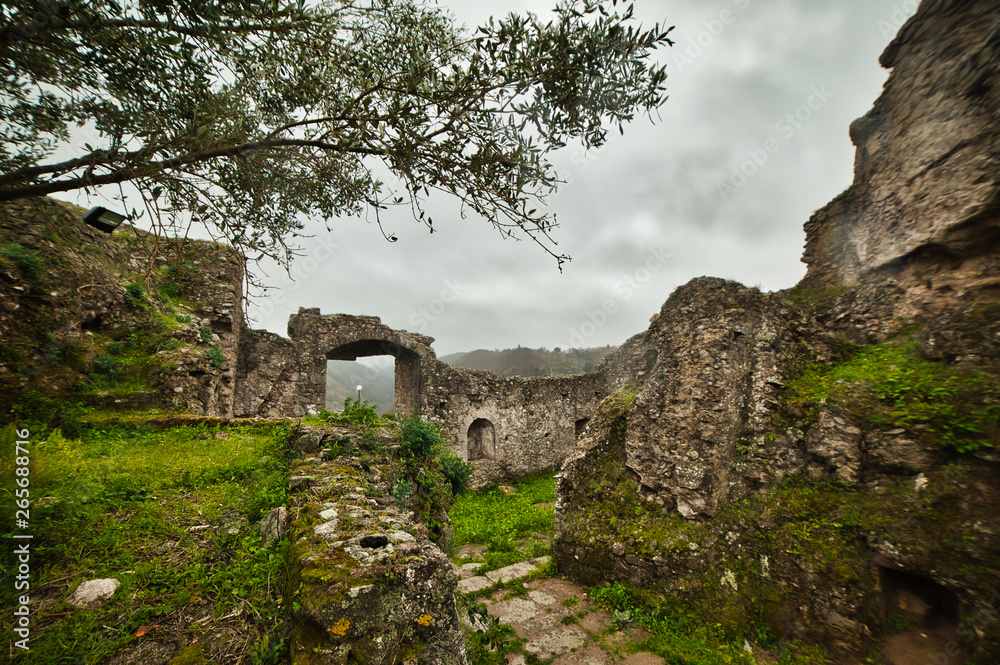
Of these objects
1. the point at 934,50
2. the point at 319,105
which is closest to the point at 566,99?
the point at 319,105

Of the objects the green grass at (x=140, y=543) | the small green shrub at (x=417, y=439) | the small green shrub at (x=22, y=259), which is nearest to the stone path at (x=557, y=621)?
the small green shrub at (x=417, y=439)

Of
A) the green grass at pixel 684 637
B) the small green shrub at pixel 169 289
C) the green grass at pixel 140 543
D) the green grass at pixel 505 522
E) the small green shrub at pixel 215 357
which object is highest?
the small green shrub at pixel 169 289

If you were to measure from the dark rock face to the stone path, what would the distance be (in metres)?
0.60

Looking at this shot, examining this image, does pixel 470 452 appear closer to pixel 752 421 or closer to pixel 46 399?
pixel 752 421

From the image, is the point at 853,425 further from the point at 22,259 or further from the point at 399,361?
the point at 399,361

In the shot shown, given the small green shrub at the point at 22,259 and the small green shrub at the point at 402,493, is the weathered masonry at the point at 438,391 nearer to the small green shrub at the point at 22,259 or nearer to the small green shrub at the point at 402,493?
the small green shrub at the point at 22,259

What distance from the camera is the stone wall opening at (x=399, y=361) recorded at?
1221 centimetres

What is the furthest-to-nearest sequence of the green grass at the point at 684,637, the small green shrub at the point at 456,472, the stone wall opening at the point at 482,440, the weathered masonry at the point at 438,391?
the stone wall opening at the point at 482,440, the weathered masonry at the point at 438,391, the small green shrub at the point at 456,472, the green grass at the point at 684,637

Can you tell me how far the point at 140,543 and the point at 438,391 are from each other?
9.93 m

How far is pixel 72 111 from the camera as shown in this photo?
343 centimetres

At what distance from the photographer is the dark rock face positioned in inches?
153

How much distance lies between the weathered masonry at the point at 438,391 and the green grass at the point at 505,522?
5.73ft

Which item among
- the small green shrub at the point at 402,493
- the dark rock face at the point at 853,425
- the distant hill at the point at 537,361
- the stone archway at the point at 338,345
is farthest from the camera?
the distant hill at the point at 537,361

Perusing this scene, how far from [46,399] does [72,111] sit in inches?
134
